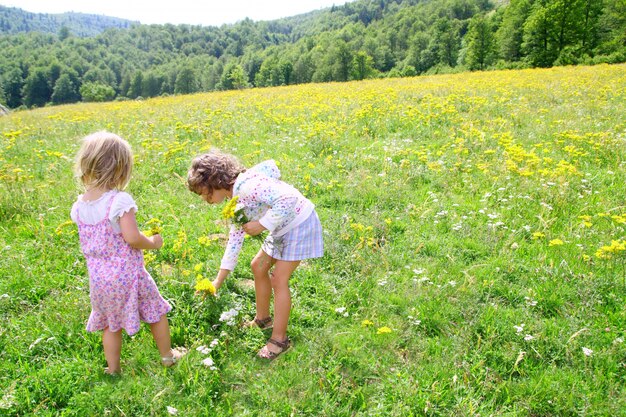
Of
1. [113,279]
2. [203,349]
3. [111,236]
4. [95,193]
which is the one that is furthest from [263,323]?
[95,193]

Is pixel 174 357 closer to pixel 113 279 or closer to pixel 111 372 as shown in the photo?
pixel 111 372

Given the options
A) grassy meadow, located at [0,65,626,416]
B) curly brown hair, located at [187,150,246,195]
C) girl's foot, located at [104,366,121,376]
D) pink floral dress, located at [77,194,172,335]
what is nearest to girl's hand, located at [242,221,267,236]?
curly brown hair, located at [187,150,246,195]

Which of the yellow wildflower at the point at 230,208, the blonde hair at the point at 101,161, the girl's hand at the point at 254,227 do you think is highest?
the blonde hair at the point at 101,161

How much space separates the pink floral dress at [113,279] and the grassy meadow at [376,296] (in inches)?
16.7

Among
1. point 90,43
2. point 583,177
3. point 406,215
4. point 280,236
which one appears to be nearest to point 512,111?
point 583,177

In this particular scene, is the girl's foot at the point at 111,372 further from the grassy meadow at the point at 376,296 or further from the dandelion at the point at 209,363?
the dandelion at the point at 209,363

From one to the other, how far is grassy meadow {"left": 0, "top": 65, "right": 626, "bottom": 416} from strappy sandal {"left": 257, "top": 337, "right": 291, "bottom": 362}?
7 centimetres

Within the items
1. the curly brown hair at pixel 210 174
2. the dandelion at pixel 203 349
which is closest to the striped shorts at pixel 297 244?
the curly brown hair at pixel 210 174

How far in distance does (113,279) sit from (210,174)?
939 mm

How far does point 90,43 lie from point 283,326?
677 ft

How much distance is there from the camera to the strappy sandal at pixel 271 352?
3.09m

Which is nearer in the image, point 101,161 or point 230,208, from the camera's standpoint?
point 101,161

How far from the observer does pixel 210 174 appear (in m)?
2.89

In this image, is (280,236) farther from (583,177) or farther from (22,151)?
(22,151)
